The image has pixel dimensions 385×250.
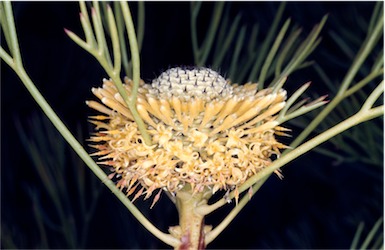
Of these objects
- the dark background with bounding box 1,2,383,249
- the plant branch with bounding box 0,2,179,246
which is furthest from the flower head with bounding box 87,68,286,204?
the dark background with bounding box 1,2,383,249

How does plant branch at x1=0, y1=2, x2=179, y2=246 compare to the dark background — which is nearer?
plant branch at x1=0, y1=2, x2=179, y2=246

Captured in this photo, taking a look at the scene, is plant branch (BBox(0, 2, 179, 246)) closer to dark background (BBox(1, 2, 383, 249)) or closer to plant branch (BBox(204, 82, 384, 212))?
plant branch (BBox(204, 82, 384, 212))

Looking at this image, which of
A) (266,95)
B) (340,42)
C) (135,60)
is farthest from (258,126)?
(340,42)

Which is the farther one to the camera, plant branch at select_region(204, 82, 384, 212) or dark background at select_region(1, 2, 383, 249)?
dark background at select_region(1, 2, 383, 249)

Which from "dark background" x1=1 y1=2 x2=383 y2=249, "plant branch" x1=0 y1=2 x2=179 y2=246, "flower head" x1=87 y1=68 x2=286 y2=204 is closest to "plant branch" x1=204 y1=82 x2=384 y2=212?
"flower head" x1=87 y1=68 x2=286 y2=204

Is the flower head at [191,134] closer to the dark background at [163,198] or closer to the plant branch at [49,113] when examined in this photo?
the plant branch at [49,113]

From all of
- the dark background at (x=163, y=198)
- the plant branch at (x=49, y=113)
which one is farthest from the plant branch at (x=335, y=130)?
the dark background at (x=163, y=198)

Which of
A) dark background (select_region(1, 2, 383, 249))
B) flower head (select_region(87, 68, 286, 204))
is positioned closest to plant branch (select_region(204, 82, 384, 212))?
flower head (select_region(87, 68, 286, 204))

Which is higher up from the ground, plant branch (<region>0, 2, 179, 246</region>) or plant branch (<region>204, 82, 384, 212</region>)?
plant branch (<region>0, 2, 179, 246</region>)
